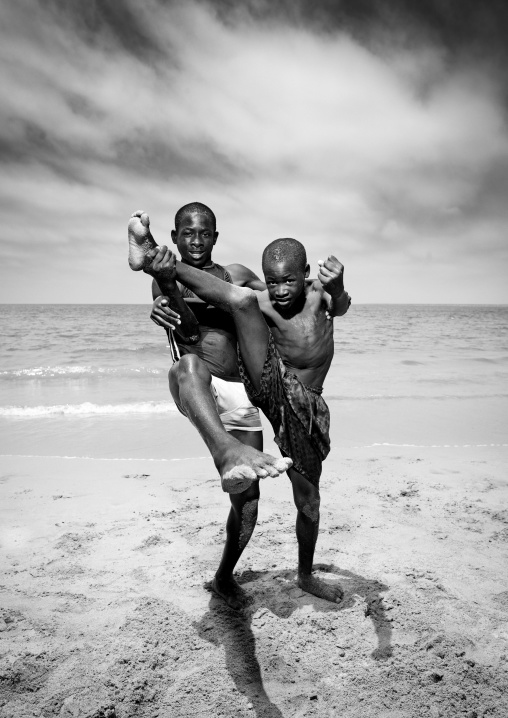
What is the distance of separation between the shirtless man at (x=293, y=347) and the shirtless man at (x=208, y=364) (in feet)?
0.52

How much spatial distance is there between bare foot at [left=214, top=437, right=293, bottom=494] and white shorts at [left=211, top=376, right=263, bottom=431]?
640mm

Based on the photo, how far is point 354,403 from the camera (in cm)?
963

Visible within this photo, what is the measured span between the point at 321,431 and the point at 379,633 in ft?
3.96

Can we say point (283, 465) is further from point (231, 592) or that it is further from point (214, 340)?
point (231, 592)

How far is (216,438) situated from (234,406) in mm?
567

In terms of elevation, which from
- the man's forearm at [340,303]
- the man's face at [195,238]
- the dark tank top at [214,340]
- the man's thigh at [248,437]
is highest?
the man's face at [195,238]

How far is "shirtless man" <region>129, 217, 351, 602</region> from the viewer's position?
8.16 ft

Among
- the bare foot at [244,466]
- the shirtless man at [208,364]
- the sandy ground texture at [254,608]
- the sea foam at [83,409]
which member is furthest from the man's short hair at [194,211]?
the sea foam at [83,409]

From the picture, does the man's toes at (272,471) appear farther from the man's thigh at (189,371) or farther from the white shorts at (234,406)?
the white shorts at (234,406)

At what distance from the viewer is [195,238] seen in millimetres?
2945

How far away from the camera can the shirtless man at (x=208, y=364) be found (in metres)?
2.42

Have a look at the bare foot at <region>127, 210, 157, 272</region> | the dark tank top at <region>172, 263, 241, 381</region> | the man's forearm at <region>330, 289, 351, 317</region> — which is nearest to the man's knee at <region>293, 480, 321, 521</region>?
the dark tank top at <region>172, 263, 241, 381</region>

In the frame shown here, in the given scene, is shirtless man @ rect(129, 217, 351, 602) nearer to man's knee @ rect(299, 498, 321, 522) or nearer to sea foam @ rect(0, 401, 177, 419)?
man's knee @ rect(299, 498, 321, 522)

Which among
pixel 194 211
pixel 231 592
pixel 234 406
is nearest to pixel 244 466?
pixel 234 406
